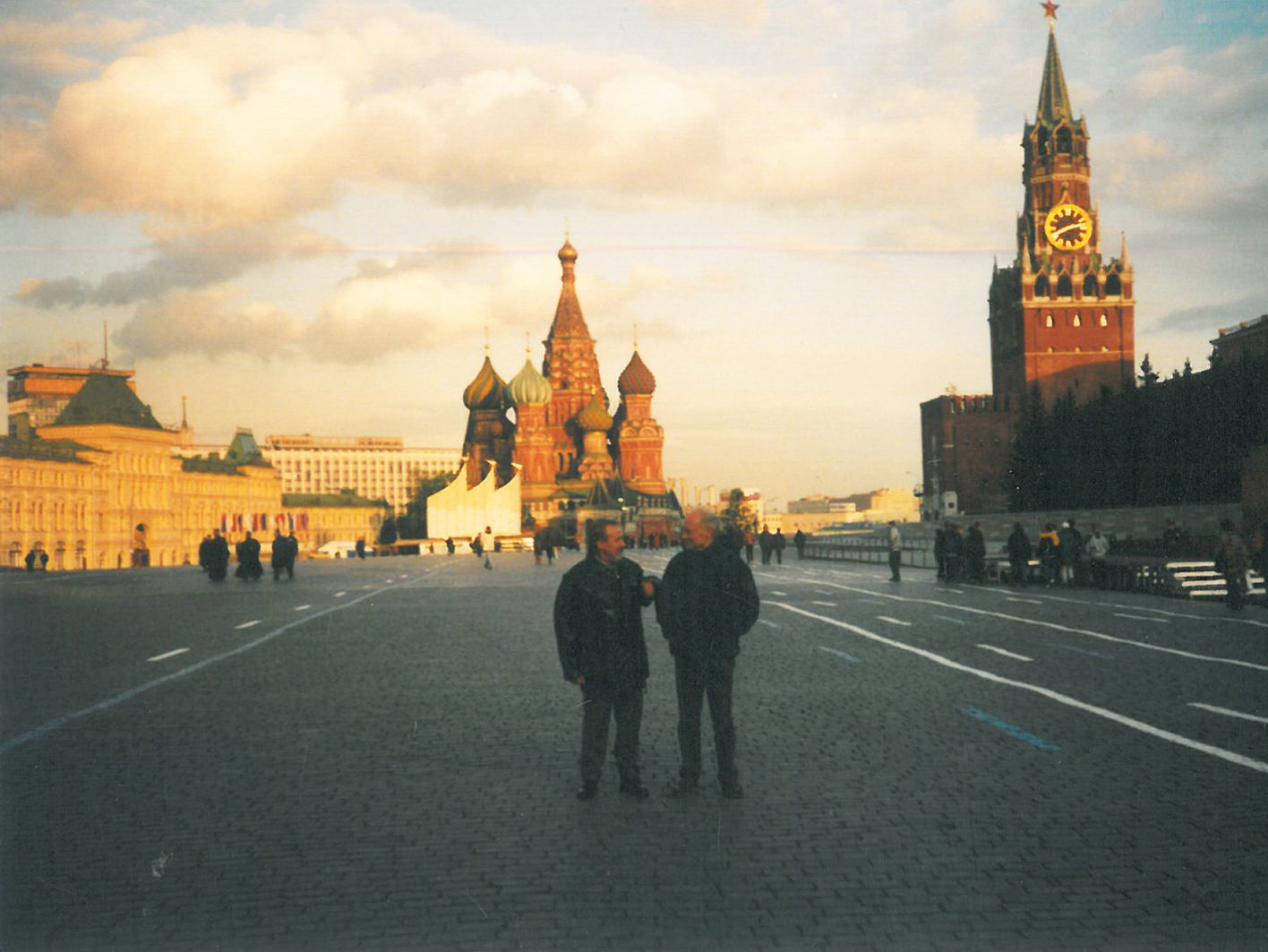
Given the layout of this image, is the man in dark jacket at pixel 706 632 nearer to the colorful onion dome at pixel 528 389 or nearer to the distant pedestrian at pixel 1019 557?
the distant pedestrian at pixel 1019 557

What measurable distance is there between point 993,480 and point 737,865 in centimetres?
12979

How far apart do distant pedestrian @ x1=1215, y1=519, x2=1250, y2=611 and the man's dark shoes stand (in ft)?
62.0

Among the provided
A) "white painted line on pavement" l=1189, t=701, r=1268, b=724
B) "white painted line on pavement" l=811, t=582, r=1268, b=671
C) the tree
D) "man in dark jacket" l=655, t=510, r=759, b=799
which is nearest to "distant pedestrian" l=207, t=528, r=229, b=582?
"white painted line on pavement" l=811, t=582, r=1268, b=671

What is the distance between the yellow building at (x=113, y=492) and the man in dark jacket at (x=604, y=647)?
6591 centimetres

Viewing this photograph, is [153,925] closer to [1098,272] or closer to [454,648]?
[454,648]

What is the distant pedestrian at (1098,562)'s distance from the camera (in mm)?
33938

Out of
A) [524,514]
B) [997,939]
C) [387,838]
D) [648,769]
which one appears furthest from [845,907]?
[524,514]

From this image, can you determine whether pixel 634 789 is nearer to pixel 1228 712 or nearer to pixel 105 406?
pixel 1228 712

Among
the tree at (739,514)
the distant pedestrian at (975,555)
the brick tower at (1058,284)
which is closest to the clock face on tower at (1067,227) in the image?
the brick tower at (1058,284)

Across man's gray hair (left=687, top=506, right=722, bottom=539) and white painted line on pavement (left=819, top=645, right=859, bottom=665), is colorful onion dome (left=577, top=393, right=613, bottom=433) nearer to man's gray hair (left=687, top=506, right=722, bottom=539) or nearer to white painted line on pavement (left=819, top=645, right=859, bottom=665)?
white painted line on pavement (left=819, top=645, right=859, bottom=665)

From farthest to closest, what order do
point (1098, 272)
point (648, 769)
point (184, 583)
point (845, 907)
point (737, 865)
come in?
point (1098, 272)
point (184, 583)
point (648, 769)
point (737, 865)
point (845, 907)

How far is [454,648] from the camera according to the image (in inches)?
720

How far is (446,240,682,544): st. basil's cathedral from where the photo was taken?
543 ft

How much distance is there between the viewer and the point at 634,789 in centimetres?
820
